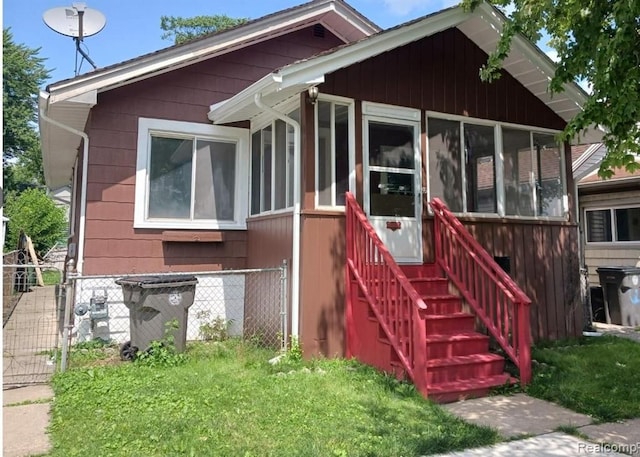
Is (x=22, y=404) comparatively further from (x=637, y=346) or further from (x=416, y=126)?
(x=637, y=346)

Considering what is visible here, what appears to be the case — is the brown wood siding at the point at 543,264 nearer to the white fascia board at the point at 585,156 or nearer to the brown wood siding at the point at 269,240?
the brown wood siding at the point at 269,240

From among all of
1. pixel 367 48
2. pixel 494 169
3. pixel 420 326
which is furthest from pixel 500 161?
pixel 420 326

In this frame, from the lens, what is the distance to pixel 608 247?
36.4ft

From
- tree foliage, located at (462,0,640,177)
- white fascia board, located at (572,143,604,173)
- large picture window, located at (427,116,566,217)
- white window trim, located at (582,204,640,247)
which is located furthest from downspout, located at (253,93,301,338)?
white window trim, located at (582,204,640,247)

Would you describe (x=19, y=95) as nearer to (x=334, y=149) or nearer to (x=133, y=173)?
(x=133, y=173)

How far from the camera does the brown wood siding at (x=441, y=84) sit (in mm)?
6156

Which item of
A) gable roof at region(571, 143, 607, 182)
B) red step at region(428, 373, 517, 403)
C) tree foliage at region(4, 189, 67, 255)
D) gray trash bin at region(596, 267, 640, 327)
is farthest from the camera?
tree foliage at region(4, 189, 67, 255)

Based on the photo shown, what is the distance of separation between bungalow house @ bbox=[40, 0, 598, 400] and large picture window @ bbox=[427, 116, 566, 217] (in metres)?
0.03

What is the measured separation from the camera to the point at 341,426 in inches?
144

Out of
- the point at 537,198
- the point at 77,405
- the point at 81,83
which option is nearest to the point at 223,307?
the point at 77,405

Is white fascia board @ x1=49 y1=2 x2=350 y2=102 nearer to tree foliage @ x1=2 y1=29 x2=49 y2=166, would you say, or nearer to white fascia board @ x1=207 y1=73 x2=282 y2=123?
white fascia board @ x1=207 y1=73 x2=282 y2=123

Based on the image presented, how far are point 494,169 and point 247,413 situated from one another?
5.14 metres

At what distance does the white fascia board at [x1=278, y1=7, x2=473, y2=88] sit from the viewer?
5.17 m

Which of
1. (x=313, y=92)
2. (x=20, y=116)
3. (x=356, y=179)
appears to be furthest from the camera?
(x=20, y=116)
